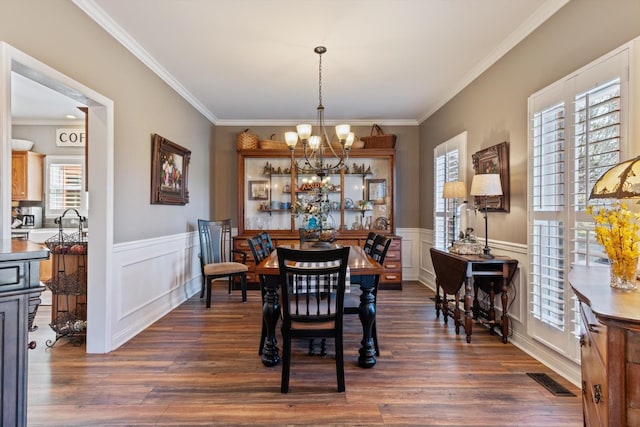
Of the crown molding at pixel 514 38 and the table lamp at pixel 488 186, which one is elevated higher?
the crown molding at pixel 514 38

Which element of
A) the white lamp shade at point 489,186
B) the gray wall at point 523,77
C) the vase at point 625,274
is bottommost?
the vase at point 625,274

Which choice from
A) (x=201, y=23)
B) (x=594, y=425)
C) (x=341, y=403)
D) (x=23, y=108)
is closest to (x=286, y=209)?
(x=201, y=23)

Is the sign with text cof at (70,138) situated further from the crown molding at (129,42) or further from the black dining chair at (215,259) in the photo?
the black dining chair at (215,259)

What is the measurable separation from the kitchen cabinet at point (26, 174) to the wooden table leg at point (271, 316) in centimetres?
499

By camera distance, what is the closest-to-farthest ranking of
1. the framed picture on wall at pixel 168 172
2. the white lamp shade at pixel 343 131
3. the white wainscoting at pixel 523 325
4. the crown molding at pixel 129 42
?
the white wainscoting at pixel 523 325 < the crown molding at pixel 129 42 < the white lamp shade at pixel 343 131 < the framed picture on wall at pixel 168 172

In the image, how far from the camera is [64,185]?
5.32 meters

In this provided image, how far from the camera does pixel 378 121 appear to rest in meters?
5.46

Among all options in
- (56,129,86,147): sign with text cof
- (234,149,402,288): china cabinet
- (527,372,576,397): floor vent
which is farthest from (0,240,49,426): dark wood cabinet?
(56,129,86,147): sign with text cof

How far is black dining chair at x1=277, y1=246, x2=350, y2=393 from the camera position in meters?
2.06

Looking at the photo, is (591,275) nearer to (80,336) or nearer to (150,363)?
(150,363)

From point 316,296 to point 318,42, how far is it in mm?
2248

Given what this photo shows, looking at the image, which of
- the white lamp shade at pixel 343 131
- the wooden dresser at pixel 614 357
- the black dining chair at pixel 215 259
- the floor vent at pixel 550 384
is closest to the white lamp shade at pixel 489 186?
the white lamp shade at pixel 343 131

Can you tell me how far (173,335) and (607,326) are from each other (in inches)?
128

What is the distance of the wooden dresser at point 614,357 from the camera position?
36.3 inches
